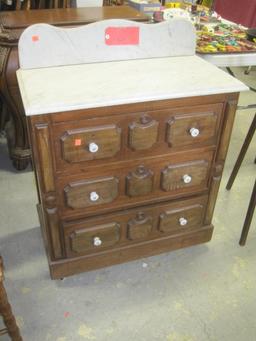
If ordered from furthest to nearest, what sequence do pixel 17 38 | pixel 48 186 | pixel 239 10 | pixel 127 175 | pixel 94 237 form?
pixel 239 10 < pixel 17 38 < pixel 94 237 < pixel 127 175 < pixel 48 186

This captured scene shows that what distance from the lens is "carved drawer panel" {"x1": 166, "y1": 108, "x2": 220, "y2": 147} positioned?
119 cm

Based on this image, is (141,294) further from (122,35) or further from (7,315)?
(122,35)

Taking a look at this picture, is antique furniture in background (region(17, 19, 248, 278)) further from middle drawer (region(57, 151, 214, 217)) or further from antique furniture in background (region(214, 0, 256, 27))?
antique furniture in background (region(214, 0, 256, 27))

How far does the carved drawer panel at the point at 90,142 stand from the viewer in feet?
3.58

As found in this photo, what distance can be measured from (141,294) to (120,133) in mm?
709

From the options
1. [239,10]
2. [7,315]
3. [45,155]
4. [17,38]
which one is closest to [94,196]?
[45,155]

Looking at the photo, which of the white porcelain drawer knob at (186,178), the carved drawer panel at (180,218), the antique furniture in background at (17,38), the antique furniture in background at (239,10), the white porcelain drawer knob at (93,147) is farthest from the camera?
the antique furniture in background at (239,10)

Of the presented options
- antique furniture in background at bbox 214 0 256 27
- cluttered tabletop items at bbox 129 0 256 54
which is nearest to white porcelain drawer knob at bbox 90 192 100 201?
cluttered tabletop items at bbox 129 0 256 54

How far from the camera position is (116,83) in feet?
3.78

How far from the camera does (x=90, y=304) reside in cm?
138

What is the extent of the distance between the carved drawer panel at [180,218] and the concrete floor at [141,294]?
0.18 meters

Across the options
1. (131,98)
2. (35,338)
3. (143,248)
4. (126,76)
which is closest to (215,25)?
(126,76)

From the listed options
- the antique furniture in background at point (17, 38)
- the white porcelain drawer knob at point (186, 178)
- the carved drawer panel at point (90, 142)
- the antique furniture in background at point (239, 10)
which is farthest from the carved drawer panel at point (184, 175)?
the antique furniture in background at point (239, 10)

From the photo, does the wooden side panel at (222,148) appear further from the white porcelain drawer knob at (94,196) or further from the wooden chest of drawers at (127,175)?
the white porcelain drawer knob at (94,196)
